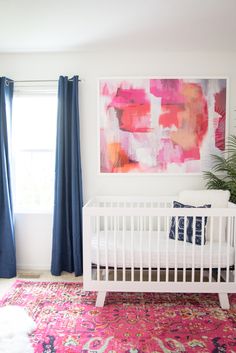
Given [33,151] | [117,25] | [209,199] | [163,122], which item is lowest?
[209,199]

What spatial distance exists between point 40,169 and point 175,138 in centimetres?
158

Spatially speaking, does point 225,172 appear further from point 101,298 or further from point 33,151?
point 33,151

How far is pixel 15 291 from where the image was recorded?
2650mm

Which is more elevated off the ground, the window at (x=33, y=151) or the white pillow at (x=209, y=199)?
the window at (x=33, y=151)

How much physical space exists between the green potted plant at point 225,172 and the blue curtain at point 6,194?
7.08ft

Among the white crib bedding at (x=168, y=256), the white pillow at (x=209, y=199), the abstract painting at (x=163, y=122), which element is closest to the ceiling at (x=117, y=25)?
the abstract painting at (x=163, y=122)

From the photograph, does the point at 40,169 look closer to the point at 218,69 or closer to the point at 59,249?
the point at 59,249

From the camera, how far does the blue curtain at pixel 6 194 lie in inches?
116

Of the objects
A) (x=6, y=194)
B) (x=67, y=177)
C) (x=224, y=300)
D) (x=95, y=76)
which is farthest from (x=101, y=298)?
(x=95, y=76)

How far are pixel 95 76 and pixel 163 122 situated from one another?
2.96 feet

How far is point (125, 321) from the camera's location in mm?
2139

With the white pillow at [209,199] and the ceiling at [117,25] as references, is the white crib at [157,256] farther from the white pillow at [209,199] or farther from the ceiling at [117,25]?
the ceiling at [117,25]

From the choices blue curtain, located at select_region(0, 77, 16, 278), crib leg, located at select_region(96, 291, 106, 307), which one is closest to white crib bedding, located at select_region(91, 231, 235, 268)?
crib leg, located at select_region(96, 291, 106, 307)

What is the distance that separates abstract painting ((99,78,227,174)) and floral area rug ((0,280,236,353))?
53.5 inches
